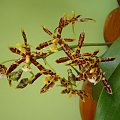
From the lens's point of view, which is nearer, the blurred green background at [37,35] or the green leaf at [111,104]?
the green leaf at [111,104]

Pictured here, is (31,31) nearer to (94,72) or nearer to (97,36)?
(97,36)

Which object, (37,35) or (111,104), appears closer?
(111,104)

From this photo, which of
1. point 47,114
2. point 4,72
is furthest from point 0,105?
point 4,72

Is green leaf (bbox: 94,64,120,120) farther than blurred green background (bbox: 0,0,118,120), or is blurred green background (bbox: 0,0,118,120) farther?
blurred green background (bbox: 0,0,118,120)
